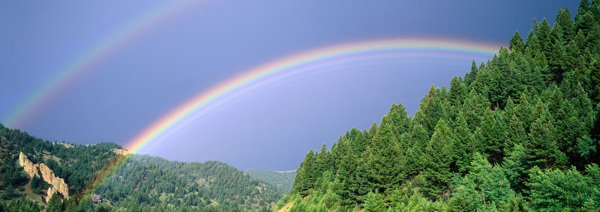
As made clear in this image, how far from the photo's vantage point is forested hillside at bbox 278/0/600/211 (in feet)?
172

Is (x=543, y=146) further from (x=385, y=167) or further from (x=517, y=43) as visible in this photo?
(x=517, y=43)

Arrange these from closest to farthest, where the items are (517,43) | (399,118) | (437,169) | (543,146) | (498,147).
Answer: (543,146) < (498,147) < (437,169) < (399,118) < (517,43)

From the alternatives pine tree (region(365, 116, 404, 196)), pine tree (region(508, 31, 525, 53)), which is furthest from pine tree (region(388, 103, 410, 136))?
pine tree (region(508, 31, 525, 53))

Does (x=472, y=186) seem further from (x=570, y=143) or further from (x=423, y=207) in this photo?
(x=570, y=143)

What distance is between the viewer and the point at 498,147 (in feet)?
234

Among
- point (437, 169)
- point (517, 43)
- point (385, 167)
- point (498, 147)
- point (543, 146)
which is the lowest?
point (543, 146)

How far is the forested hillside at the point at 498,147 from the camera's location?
52.5 metres

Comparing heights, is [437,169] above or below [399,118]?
below

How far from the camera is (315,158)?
416 ft

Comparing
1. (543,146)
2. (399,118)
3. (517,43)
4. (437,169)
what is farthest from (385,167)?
(517,43)

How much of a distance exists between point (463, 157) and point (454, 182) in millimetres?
5906

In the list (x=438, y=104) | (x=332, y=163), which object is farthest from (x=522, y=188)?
(x=332, y=163)

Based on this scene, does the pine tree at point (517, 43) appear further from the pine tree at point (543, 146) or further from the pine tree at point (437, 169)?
the pine tree at point (543, 146)

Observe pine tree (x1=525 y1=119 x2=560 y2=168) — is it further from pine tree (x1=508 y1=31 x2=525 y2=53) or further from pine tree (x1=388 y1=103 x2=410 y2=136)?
pine tree (x1=508 y1=31 x2=525 y2=53)
